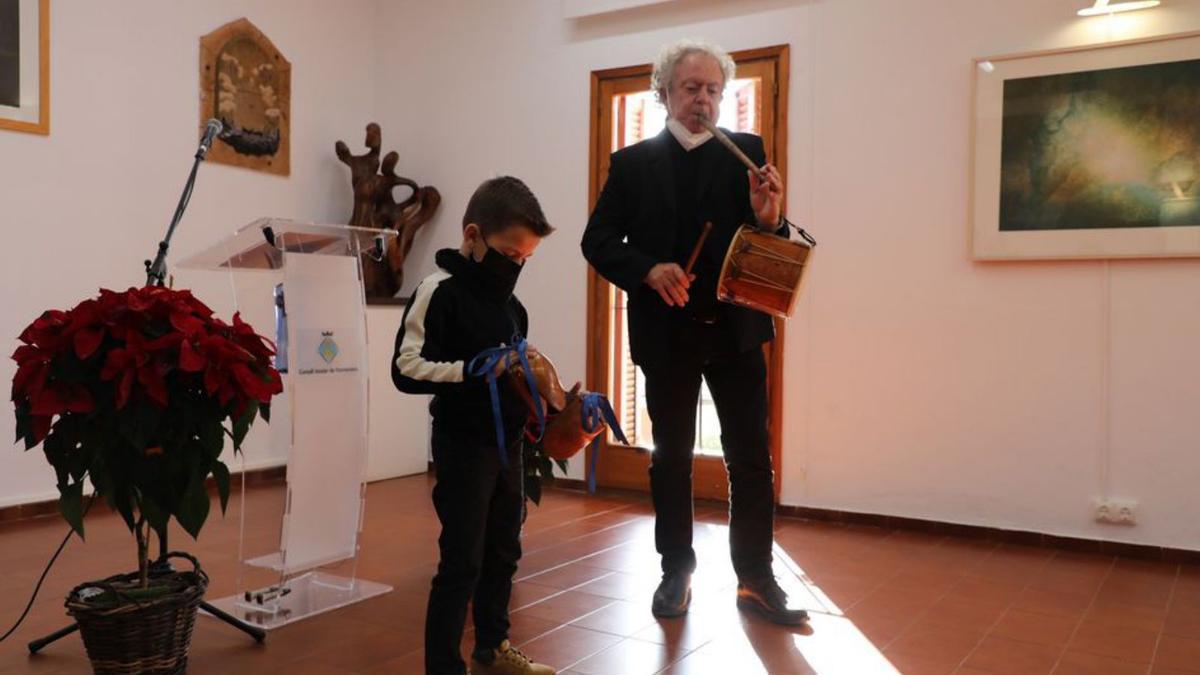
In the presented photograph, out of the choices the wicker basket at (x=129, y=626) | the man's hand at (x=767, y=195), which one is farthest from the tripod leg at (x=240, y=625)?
the man's hand at (x=767, y=195)

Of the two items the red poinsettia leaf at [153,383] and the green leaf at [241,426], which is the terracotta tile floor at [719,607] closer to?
the green leaf at [241,426]

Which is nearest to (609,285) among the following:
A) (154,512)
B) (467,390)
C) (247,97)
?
(247,97)

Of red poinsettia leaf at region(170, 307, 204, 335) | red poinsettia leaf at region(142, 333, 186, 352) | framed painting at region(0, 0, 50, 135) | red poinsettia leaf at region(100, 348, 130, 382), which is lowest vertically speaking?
red poinsettia leaf at region(100, 348, 130, 382)

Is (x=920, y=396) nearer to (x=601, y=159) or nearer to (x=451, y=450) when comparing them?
(x=601, y=159)

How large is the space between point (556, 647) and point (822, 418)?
2337mm

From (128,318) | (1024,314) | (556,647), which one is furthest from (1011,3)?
(128,318)

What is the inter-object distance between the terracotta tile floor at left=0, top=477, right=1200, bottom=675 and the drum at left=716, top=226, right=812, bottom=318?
979mm

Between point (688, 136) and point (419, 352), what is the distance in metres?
1.23

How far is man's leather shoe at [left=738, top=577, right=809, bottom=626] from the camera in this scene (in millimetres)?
2879

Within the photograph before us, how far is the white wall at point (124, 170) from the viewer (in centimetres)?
430

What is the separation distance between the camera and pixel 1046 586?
11.1 feet

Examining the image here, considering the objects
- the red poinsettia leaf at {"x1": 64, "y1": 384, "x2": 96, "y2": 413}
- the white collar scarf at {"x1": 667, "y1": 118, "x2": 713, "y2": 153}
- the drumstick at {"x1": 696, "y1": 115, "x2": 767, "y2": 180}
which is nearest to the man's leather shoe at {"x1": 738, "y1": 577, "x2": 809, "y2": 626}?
the drumstick at {"x1": 696, "y1": 115, "x2": 767, "y2": 180}

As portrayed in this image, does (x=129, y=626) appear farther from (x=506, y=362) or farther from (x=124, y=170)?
(x=124, y=170)

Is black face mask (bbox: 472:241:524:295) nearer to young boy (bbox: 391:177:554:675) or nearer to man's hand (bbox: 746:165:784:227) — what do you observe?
young boy (bbox: 391:177:554:675)
